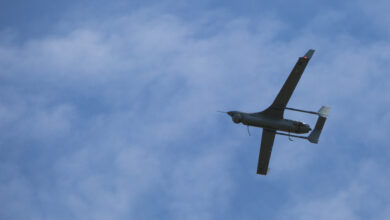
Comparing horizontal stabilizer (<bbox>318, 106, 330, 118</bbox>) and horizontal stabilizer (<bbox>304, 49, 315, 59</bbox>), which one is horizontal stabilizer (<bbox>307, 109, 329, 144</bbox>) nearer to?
horizontal stabilizer (<bbox>318, 106, 330, 118</bbox>)

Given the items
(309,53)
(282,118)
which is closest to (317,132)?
(282,118)

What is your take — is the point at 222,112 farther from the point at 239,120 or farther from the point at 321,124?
the point at 321,124

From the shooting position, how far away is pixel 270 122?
3091 inches

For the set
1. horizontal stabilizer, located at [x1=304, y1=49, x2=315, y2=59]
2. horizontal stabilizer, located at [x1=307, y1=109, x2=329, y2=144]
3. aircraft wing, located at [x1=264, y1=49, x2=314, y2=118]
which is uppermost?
horizontal stabilizer, located at [x1=304, y1=49, x2=315, y2=59]

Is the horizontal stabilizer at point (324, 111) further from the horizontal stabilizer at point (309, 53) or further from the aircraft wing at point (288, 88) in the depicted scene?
the horizontal stabilizer at point (309, 53)

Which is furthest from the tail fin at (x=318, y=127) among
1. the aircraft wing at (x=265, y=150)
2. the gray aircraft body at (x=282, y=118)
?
the aircraft wing at (x=265, y=150)

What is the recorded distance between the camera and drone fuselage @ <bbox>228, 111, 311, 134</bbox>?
78.4 metres

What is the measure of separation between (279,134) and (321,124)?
5729mm

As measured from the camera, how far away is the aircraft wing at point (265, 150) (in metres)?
81.4

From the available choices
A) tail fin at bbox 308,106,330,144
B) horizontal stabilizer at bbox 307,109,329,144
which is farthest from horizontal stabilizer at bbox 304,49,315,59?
horizontal stabilizer at bbox 307,109,329,144

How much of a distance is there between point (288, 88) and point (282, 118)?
170 inches

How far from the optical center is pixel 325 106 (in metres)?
81.3

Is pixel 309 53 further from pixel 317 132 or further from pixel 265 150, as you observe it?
pixel 265 150

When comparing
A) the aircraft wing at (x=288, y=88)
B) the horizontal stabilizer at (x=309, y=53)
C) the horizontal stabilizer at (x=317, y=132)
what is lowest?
the horizontal stabilizer at (x=317, y=132)
